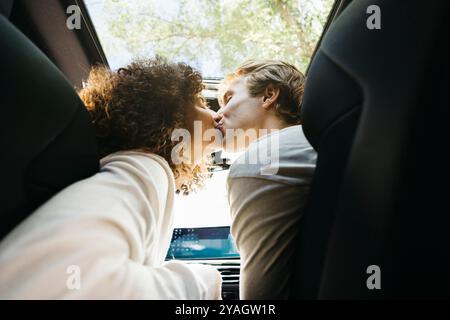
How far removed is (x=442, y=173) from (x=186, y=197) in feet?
4.20

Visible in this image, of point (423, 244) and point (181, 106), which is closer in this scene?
point (423, 244)

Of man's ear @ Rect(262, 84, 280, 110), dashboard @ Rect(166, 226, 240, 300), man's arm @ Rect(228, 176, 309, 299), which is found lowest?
dashboard @ Rect(166, 226, 240, 300)

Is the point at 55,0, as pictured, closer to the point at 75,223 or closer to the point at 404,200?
the point at 75,223

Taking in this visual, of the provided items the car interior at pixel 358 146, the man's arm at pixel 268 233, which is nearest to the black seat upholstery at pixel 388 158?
the car interior at pixel 358 146

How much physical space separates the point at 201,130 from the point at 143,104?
0.80 ft

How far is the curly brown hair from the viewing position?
103 cm

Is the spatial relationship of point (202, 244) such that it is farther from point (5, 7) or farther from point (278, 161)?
point (5, 7)

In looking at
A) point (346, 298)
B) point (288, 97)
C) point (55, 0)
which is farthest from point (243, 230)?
point (55, 0)

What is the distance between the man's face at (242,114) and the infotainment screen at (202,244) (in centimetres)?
50

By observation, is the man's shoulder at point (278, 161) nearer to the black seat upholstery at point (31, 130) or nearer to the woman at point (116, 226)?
the woman at point (116, 226)

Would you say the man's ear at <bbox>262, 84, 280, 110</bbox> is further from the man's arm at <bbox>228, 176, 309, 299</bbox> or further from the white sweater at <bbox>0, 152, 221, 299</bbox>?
the white sweater at <bbox>0, 152, 221, 299</bbox>

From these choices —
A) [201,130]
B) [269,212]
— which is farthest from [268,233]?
[201,130]

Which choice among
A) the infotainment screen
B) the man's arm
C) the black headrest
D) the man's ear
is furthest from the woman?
the infotainment screen

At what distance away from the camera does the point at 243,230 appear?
0.93 metres
